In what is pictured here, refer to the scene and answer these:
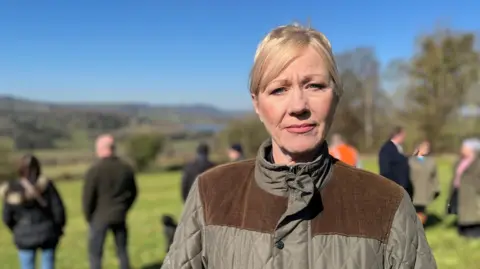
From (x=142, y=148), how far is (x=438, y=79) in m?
44.2

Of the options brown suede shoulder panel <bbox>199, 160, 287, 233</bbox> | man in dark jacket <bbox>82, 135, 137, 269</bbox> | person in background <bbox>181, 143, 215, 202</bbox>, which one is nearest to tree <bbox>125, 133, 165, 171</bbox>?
person in background <bbox>181, 143, 215, 202</bbox>

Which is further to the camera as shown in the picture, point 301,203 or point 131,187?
point 131,187

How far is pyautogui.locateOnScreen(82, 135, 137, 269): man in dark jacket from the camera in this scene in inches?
249

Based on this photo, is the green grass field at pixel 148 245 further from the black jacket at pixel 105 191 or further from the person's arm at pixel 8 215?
the person's arm at pixel 8 215

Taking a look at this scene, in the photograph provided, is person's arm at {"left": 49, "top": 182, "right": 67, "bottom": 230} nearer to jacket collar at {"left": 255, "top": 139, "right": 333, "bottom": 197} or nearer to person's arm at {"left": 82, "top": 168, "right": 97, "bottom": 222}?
person's arm at {"left": 82, "top": 168, "right": 97, "bottom": 222}

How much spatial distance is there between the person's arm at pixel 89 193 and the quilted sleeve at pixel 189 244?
5058 millimetres

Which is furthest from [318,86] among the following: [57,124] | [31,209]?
[57,124]

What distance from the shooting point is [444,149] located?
3.21 m

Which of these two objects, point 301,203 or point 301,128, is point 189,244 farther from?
point 301,128

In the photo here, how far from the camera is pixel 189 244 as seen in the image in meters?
1.49

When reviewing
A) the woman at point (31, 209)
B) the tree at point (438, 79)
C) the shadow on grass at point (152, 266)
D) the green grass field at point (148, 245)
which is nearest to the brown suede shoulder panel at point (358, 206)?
the tree at point (438, 79)

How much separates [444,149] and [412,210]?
1.98 meters

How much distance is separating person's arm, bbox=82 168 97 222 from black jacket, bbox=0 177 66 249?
52 cm

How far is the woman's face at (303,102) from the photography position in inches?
53.9
